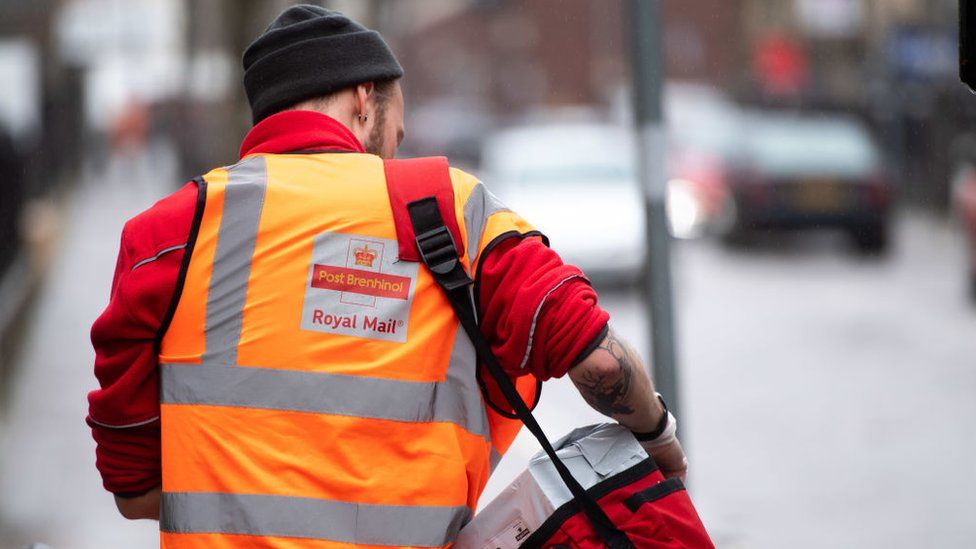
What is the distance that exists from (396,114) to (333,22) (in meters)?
0.21

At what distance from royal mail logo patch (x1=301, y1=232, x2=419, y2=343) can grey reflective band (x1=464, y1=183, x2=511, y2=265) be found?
99 millimetres

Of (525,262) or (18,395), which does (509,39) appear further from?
(525,262)

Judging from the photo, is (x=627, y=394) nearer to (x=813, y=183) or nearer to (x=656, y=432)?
(x=656, y=432)

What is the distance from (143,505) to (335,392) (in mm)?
527

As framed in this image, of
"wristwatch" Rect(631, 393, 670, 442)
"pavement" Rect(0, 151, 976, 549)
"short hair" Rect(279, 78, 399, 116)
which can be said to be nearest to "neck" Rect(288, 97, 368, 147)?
"short hair" Rect(279, 78, 399, 116)

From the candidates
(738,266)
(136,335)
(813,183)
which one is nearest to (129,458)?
(136,335)

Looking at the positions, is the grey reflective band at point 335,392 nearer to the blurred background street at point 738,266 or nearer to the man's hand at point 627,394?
the man's hand at point 627,394

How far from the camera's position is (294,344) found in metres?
2.31

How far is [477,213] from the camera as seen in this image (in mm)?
2342

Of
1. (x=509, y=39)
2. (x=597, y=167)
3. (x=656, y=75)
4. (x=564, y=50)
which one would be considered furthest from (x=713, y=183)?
(x=509, y=39)

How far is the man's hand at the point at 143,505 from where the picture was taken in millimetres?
2564

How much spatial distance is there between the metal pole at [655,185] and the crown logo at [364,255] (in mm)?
3390

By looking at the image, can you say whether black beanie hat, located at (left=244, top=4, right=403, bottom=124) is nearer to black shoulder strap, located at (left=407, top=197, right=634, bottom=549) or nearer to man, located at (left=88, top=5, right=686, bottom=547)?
man, located at (left=88, top=5, right=686, bottom=547)

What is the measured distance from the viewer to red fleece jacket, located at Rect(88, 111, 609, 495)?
227cm
